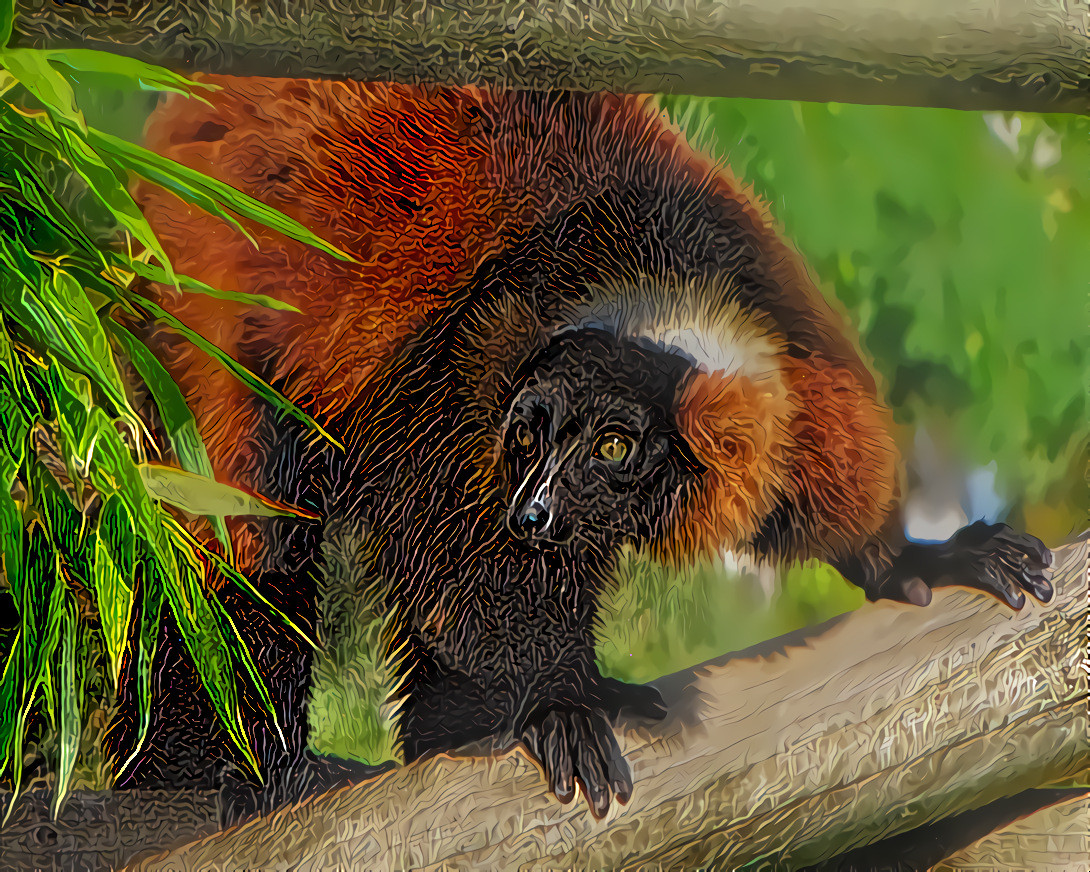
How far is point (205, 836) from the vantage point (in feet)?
2.17

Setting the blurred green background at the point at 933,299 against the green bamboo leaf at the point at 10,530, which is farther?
the blurred green background at the point at 933,299

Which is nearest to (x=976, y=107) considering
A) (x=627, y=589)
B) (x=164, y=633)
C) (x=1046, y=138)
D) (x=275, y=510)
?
(x=1046, y=138)

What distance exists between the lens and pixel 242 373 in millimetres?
579

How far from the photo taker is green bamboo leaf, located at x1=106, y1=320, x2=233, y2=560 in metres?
0.59

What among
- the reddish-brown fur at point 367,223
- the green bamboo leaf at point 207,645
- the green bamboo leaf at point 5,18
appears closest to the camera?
the green bamboo leaf at point 5,18

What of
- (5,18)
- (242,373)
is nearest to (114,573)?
(242,373)

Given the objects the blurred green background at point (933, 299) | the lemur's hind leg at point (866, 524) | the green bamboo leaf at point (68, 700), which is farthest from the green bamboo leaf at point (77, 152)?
the lemur's hind leg at point (866, 524)

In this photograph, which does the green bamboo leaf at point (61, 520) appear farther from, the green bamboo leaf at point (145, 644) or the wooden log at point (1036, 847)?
the wooden log at point (1036, 847)

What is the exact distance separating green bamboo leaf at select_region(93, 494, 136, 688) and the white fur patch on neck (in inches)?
17.7

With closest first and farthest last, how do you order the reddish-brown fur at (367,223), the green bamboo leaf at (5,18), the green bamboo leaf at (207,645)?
the green bamboo leaf at (5,18)
the green bamboo leaf at (207,645)
the reddish-brown fur at (367,223)

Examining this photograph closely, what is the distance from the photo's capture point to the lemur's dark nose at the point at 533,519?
0.69m

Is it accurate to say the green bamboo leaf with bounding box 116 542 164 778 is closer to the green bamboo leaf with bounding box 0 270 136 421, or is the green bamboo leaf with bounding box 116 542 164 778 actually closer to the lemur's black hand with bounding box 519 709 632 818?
the green bamboo leaf with bounding box 0 270 136 421

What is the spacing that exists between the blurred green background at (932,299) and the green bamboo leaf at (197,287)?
1.48 ft

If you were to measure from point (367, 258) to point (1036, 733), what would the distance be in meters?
0.90
